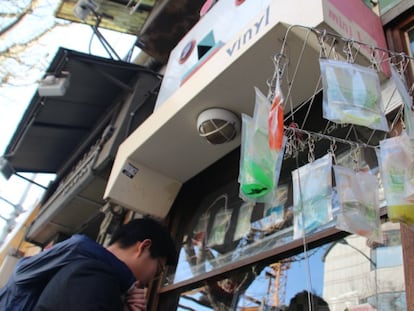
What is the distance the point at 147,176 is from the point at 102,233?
1.69 metres

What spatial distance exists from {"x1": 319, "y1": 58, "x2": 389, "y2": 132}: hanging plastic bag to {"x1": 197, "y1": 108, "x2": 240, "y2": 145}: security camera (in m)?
1.38

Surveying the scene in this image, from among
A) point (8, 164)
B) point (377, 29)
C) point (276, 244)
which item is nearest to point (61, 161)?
point (8, 164)

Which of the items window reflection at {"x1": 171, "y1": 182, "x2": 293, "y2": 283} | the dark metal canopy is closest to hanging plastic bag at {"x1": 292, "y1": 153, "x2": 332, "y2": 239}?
window reflection at {"x1": 171, "y1": 182, "x2": 293, "y2": 283}

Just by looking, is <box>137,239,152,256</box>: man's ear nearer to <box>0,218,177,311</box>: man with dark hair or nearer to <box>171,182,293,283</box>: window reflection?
<box>0,218,177,311</box>: man with dark hair

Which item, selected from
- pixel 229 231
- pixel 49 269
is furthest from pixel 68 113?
pixel 49 269

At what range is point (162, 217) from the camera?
12.4 ft

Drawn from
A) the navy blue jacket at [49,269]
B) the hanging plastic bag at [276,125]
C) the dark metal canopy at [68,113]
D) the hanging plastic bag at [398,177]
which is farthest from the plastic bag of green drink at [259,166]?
the dark metal canopy at [68,113]

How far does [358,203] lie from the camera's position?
1.48 m

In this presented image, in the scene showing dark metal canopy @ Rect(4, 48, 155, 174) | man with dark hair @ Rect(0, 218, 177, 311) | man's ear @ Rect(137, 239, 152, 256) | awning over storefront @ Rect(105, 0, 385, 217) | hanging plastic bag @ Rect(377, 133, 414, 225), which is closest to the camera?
man with dark hair @ Rect(0, 218, 177, 311)

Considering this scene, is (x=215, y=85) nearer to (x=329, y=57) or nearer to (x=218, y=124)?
(x=218, y=124)

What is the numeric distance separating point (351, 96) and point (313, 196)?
1.43 feet

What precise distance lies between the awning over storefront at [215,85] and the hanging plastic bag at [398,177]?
2.32 feet

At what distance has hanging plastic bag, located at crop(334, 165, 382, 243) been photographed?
1.43 meters

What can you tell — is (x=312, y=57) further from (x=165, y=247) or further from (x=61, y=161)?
(x=61, y=161)
